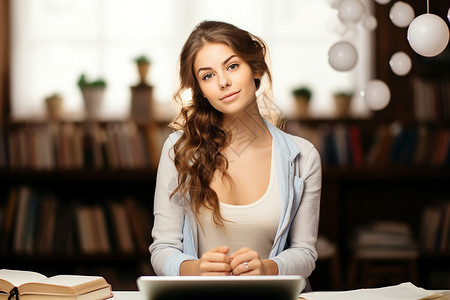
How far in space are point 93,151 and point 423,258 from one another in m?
2.14

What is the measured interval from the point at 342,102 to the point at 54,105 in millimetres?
1814

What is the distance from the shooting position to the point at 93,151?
11.5ft

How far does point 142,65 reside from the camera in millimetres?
3600

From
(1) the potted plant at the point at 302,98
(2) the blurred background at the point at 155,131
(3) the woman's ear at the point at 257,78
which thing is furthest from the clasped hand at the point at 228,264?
(1) the potted plant at the point at 302,98

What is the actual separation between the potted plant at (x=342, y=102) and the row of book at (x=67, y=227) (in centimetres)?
141

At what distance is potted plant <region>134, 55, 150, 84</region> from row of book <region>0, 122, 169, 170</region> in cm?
33

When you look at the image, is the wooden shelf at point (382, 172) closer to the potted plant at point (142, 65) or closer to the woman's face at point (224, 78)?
the potted plant at point (142, 65)

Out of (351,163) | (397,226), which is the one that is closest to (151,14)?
(351,163)

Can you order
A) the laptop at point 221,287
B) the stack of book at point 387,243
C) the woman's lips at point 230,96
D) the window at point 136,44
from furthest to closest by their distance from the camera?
the window at point 136,44
the stack of book at point 387,243
the woman's lips at point 230,96
the laptop at point 221,287

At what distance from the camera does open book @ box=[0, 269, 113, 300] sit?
49.1 inches

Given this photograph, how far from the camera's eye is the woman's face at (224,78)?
1492 millimetres

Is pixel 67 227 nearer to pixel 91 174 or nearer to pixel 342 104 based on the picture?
pixel 91 174

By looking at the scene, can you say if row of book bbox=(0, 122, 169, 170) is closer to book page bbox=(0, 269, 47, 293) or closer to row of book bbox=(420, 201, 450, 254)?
row of book bbox=(420, 201, 450, 254)

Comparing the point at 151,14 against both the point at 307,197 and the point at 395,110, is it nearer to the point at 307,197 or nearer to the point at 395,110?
the point at 395,110
